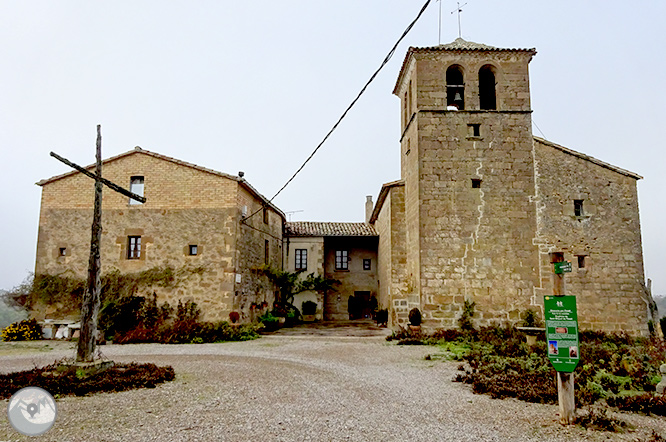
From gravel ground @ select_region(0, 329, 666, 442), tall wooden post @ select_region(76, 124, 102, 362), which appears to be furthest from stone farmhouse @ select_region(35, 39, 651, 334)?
A: tall wooden post @ select_region(76, 124, 102, 362)

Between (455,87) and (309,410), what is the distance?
40.9 feet

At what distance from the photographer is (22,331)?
45.7 ft

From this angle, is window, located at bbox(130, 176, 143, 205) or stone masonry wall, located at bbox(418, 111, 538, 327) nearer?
stone masonry wall, located at bbox(418, 111, 538, 327)

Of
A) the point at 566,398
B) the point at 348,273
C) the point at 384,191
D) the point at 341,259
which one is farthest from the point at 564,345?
the point at 341,259

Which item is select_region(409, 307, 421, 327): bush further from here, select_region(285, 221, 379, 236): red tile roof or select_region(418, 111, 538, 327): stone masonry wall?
select_region(285, 221, 379, 236): red tile roof

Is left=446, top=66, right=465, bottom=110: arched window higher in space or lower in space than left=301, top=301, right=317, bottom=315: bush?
higher

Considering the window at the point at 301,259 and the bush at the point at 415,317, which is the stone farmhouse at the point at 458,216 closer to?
the bush at the point at 415,317

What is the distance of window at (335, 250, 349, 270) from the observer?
23953 mm

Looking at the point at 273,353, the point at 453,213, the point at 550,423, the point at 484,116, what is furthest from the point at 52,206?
the point at 550,423

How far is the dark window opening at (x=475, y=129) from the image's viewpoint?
14.6 meters

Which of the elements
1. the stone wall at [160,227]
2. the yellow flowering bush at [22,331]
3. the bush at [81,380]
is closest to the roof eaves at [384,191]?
the stone wall at [160,227]

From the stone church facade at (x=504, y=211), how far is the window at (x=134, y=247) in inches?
341

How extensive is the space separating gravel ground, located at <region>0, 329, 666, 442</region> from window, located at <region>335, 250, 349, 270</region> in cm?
1462

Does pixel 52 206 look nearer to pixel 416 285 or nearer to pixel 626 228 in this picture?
pixel 416 285
